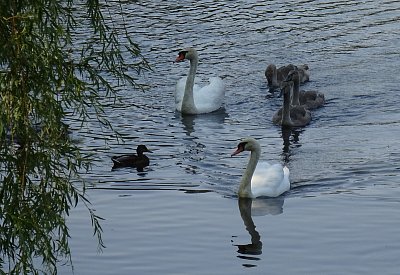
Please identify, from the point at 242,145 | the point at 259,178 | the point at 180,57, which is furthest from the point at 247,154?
the point at 180,57

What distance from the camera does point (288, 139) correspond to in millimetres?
22172

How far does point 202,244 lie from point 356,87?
953 centimetres

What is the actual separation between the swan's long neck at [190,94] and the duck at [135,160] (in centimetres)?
433

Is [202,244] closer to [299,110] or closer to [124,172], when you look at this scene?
[124,172]

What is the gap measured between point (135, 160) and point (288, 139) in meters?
3.61

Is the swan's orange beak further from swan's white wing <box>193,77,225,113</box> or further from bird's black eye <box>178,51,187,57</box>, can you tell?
swan's white wing <box>193,77,225,113</box>

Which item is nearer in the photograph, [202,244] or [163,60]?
[202,244]

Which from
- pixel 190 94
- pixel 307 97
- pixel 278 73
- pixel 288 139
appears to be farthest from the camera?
pixel 278 73

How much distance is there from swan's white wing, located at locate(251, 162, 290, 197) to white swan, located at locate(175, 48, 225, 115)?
16.8ft

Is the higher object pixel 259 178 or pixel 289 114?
pixel 289 114

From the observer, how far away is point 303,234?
16594 mm

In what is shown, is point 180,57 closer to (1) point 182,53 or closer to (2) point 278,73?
(1) point 182,53

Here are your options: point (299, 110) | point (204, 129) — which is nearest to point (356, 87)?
point (299, 110)

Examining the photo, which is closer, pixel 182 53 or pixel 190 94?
pixel 190 94
